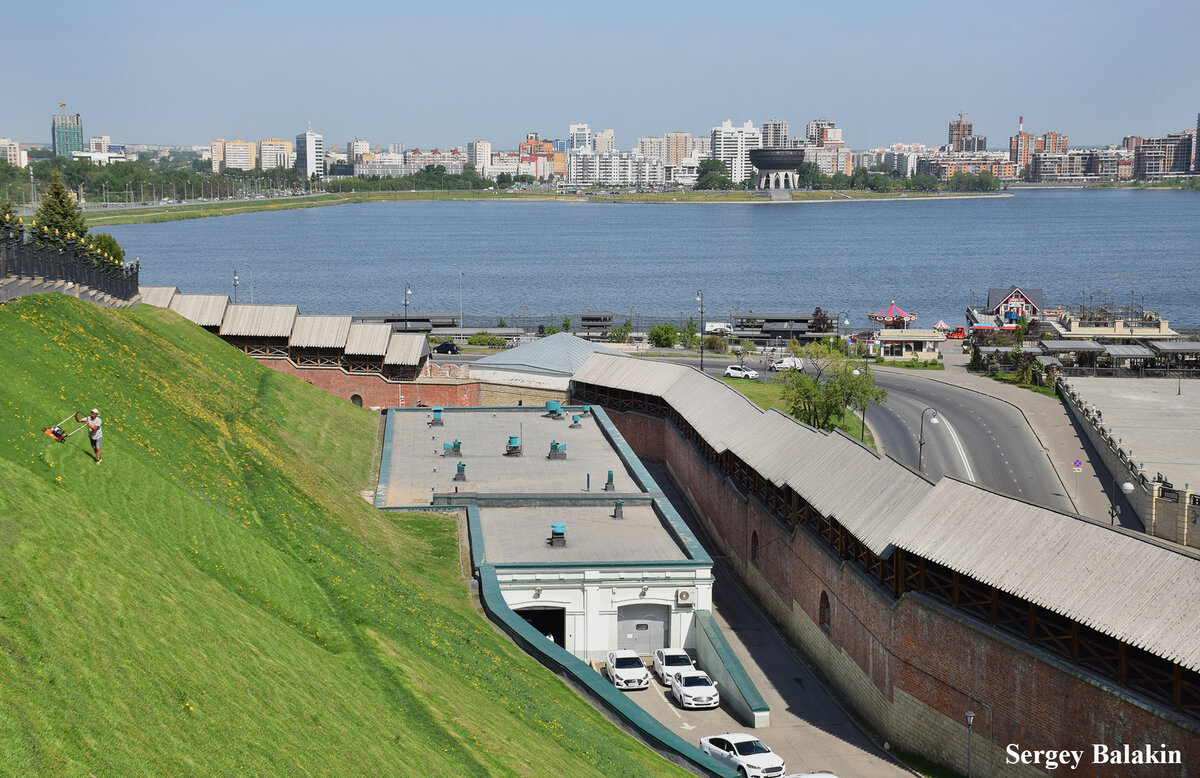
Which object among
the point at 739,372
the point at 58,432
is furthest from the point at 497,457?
the point at 739,372

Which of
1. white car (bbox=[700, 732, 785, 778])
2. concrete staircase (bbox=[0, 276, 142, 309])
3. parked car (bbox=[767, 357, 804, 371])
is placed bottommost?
white car (bbox=[700, 732, 785, 778])

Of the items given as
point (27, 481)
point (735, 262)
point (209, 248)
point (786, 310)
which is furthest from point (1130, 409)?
point (209, 248)

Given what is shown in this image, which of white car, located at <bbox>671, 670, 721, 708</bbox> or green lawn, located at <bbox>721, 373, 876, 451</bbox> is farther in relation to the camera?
green lawn, located at <bbox>721, 373, 876, 451</bbox>

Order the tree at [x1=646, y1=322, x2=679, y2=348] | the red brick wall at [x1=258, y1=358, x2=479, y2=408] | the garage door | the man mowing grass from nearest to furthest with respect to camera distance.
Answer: the man mowing grass
the garage door
the red brick wall at [x1=258, y1=358, x2=479, y2=408]
the tree at [x1=646, y1=322, x2=679, y2=348]

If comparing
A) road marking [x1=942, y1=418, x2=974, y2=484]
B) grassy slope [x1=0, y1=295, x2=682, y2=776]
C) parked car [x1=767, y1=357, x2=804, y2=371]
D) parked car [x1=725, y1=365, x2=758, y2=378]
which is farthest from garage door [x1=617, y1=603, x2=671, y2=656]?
parked car [x1=767, y1=357, x2=804, y2=371]

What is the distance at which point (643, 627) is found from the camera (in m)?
29.2

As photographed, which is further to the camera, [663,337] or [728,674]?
[663,337]

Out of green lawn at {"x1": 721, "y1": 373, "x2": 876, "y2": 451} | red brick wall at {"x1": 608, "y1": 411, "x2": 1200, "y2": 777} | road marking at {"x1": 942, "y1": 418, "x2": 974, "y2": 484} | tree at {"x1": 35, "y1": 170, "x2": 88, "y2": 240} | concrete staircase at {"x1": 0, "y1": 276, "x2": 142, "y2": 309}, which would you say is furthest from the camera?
tree at {"x1": 35, "y1": 170, "x2": 88, "y2": 240}

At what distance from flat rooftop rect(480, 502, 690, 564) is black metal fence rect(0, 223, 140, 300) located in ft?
44.6

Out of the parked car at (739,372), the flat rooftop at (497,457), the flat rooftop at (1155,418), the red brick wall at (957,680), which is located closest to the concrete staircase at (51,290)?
the flat rooftop at (497,457)

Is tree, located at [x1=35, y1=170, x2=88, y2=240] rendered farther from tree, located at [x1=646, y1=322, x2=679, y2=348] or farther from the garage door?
the garage door

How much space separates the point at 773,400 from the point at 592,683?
34923mm

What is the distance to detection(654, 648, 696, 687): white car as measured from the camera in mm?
27203

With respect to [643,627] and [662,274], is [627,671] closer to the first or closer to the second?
[643,627]
